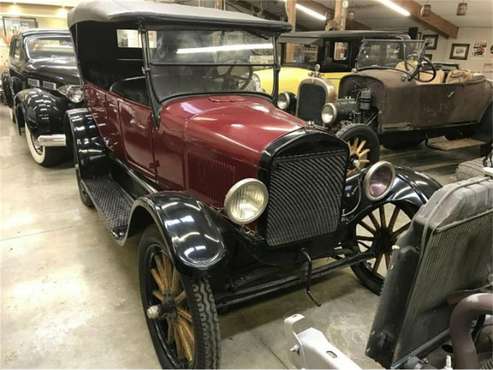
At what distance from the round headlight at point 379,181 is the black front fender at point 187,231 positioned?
0.98 meters

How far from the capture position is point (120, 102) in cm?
304

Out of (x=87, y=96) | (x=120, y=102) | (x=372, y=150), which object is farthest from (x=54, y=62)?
(x=372, y=150)

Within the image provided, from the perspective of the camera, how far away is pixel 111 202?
9.98 feet

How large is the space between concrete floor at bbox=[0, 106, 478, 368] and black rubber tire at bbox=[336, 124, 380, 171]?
6.54 feet

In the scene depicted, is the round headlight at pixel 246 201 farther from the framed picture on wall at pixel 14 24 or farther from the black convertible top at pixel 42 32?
the framed picture on wall at pixel 14 24

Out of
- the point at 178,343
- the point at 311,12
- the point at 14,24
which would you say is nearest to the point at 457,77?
the point at 178,343

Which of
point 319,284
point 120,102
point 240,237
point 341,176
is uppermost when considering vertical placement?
point 120,102

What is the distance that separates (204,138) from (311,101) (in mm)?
3607

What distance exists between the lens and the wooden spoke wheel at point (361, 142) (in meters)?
4.48

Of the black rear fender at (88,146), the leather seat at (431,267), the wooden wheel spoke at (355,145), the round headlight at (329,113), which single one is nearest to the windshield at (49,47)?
the black rear fender at (88,146)

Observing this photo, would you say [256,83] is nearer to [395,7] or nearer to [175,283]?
[175,283]

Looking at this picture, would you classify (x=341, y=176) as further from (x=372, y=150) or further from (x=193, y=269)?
(x=372, y=150)

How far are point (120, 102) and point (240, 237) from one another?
1701 millimetres

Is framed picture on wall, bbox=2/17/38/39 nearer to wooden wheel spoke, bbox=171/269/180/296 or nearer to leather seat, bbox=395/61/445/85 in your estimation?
leather seat, bbox=395/61/445/85
